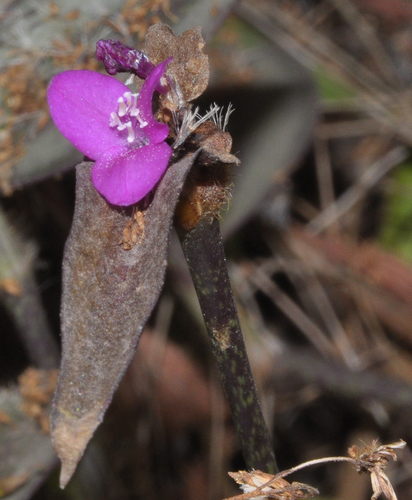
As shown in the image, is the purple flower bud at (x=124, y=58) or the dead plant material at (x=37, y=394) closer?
the purple flower bud at (x=124, y=58)

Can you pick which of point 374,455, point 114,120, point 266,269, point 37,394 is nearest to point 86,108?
point 114,120

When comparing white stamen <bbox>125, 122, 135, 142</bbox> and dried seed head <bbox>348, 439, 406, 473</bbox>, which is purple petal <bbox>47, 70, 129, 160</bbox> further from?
dried seed head <bbox>348, 439, 406, 473</bbox>

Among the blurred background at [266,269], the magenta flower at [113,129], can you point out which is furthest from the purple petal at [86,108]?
the blurred background at [266,269]

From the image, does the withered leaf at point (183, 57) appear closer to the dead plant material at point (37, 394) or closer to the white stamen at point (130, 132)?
the white stamen at point (130, 132)

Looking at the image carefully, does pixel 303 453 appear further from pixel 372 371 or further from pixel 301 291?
pixel 301 291

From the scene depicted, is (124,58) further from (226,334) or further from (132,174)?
(226,334)

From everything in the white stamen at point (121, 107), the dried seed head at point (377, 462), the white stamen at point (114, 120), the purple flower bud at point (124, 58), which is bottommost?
the dried seed head at point (377, 462)
